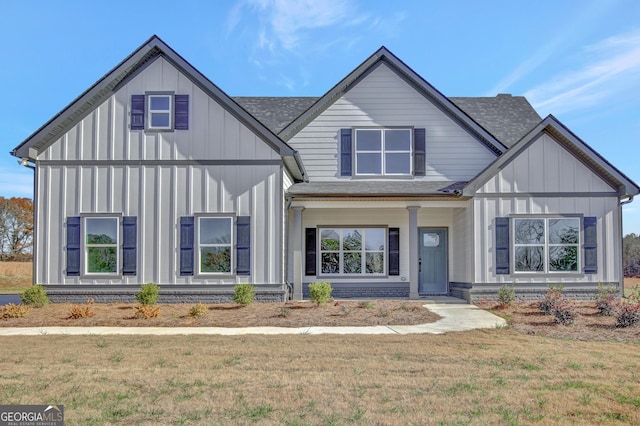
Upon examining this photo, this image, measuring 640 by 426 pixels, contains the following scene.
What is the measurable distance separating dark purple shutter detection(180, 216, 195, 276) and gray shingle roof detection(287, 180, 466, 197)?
10.2ft

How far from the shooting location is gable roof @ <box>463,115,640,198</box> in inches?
587

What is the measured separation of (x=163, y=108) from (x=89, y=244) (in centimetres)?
Answer: 445

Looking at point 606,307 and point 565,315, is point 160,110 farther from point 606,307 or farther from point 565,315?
point 606,307

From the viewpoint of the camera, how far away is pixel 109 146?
1502cm

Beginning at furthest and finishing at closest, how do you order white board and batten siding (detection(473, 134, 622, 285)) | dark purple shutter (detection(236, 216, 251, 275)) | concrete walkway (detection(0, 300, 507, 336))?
1. white board and batten siding (detection(473, 134, 622, 285))
2. dark purple shutter (detection(236, 216, 251, 275))
3. concrete walkway (detection(0, 300, 507, 336))

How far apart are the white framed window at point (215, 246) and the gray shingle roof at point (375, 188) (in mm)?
2318

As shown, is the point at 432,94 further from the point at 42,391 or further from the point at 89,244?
the point at 42,391

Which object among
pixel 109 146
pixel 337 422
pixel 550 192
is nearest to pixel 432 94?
pixel 550 192

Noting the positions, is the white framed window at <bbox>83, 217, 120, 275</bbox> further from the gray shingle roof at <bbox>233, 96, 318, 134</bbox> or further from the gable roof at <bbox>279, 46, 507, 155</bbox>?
the gray shingle roof at <bbox>233, 96, 318, 134</bbox>

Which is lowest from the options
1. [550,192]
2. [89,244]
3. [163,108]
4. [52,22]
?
[89,244]

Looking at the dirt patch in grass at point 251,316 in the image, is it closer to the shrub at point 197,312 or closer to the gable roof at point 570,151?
the shrub at point 197,312

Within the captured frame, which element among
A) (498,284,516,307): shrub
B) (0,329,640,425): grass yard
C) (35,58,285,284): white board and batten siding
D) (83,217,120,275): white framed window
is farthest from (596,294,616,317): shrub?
(83,217,120,275): white framed window

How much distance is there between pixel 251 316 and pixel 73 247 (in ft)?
20.0

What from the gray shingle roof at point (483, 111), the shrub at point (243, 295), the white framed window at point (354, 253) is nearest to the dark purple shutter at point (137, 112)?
the gray shingle roof at point (483, 111)
